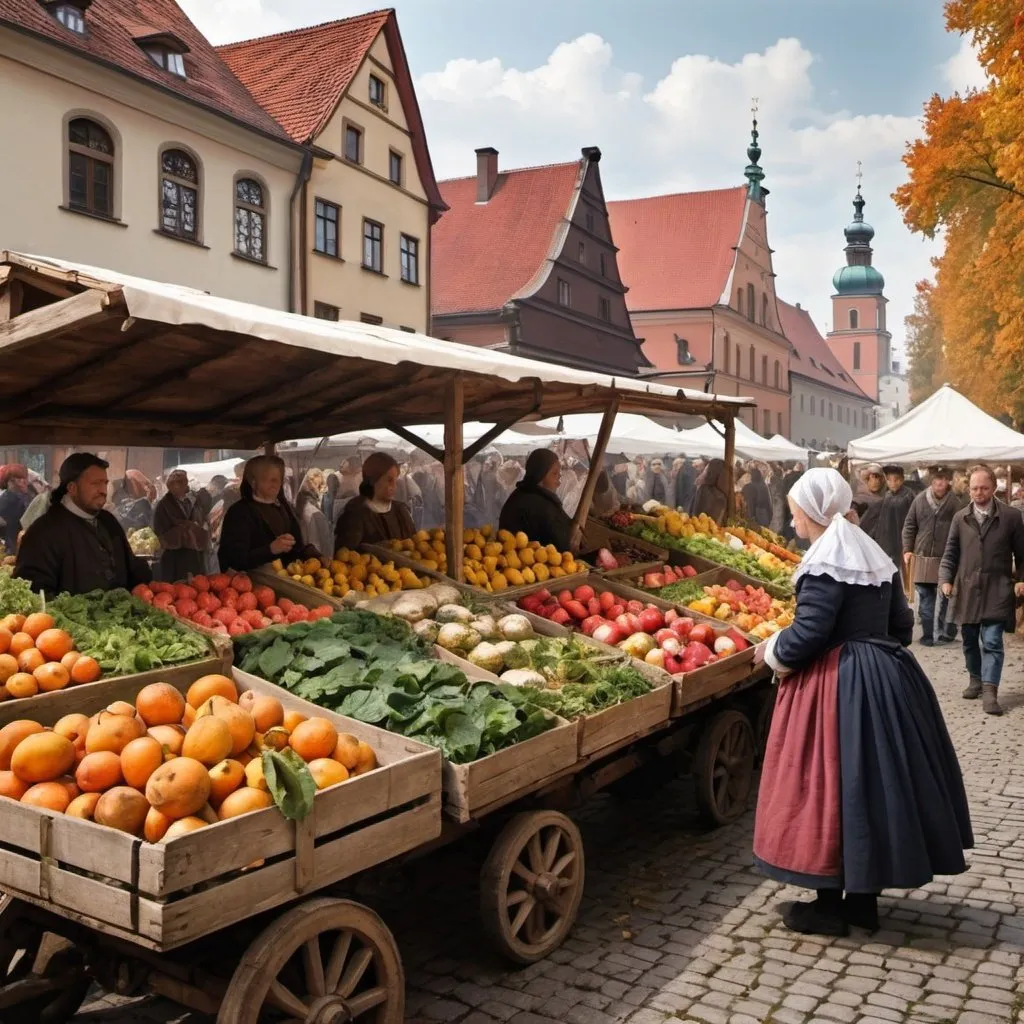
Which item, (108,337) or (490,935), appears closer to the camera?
(490,935)

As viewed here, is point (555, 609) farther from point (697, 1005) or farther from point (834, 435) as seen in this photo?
point (834, 435)

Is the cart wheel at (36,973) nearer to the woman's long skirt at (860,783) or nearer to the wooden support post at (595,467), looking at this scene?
the woman's long skirt at (860,783)

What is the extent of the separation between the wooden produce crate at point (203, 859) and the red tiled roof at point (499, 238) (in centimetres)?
3166

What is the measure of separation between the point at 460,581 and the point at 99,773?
12.0 feet

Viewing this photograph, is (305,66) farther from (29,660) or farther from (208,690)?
(208,690)

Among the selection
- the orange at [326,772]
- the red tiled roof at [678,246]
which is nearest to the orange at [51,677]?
the orange at [326,772]

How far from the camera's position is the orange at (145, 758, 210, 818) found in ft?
10.4

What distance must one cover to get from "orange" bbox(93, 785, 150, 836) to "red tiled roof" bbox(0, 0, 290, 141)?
15517mm

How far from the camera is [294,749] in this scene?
12.2 ft

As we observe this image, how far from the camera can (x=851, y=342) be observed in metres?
112

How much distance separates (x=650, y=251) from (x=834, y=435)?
33124 mm

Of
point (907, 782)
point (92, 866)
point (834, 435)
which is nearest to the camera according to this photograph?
point (92, 866)

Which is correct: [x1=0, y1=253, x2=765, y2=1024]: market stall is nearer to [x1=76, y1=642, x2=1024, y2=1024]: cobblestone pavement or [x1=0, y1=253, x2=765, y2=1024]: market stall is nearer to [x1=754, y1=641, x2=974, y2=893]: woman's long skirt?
[x1=76, y1=642, x2=1024, y2=1024]: cobblestone pavement

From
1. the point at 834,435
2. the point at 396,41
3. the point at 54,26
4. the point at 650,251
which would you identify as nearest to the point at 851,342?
the point at 834,435
